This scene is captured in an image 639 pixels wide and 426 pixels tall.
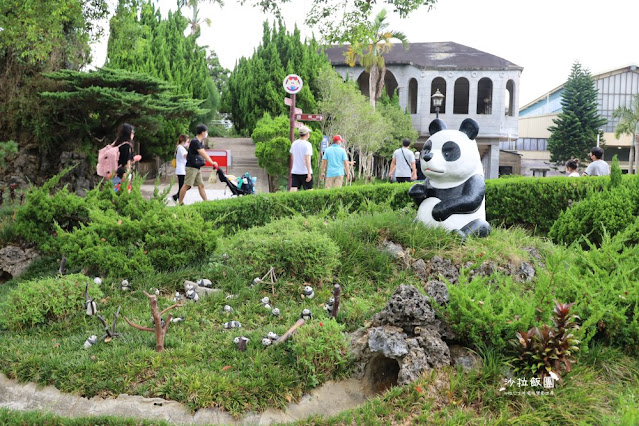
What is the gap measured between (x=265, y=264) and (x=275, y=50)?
82.5 feet

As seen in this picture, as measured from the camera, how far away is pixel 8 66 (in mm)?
14930

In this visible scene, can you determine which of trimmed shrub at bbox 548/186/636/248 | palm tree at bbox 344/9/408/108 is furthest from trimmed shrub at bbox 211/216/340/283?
palm tree at bbox 344/9/408/108

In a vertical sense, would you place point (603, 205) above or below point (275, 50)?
below

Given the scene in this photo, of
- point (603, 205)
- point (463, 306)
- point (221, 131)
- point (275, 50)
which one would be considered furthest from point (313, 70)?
point (463, 306)

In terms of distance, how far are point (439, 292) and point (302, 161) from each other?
639 cm

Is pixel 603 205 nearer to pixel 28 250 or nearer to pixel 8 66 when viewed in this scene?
pixel 28 250

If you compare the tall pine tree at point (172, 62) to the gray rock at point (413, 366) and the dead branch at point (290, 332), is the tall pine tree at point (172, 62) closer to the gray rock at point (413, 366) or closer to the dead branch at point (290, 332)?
the dead branch at point (290, 332)

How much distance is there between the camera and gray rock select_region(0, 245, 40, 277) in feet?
21.9

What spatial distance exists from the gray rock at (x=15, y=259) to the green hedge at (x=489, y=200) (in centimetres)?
233

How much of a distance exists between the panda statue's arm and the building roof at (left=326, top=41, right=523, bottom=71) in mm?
30559

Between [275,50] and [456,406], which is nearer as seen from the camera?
[456,406]

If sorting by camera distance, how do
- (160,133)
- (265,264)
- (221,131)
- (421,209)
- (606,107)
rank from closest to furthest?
(265,264) < (421,209) < (160,133) < (221,131) < (606,107)

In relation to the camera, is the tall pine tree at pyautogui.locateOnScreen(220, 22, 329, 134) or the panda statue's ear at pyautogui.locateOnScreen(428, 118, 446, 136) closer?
the panda statue's ear at pyautogui.locateOnScreen(428, 118, 446, 136)

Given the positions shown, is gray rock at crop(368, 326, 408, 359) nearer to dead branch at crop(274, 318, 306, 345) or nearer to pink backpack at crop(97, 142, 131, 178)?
dead branch at crop(274, 318, 306, 345)
